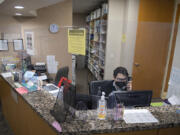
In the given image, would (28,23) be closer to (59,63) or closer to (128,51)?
(59,63)

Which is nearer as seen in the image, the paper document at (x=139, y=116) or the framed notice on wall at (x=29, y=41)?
the paper document at (x=139, y=116)

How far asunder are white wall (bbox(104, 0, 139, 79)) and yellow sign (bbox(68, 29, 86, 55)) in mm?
1868

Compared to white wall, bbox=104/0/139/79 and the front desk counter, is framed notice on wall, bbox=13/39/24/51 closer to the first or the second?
white wall, bbox=104/0/139/79

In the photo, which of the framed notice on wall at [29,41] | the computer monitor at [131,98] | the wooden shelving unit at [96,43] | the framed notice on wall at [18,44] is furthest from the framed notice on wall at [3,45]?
the computer monitor at [131,98]

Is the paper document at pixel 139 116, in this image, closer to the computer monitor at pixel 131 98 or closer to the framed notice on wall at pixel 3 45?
the computer monitor at pixel 131 98

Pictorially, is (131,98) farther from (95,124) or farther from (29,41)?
(29,41)

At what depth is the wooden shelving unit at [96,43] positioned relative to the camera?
4.23 m

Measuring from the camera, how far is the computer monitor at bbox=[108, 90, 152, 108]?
138cm

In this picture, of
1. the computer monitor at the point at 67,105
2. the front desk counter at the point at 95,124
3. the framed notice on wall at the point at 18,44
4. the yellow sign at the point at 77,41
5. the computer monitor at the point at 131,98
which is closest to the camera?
the front desk counter at the point at 95,124

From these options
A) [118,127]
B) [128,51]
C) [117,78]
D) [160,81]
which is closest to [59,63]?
[128,51]

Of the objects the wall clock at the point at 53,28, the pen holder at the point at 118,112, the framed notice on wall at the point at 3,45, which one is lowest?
the pen holder at the point at 118,112

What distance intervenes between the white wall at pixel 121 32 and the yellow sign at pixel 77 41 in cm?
187

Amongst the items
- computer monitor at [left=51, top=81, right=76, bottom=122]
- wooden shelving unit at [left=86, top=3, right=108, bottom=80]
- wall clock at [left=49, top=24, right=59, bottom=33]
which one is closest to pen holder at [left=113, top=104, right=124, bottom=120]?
computer monitor at [left=51, top=81, right=76, bottom=122]

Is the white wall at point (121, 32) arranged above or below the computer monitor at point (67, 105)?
above
